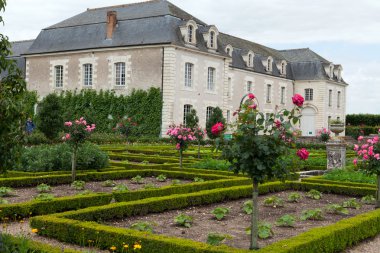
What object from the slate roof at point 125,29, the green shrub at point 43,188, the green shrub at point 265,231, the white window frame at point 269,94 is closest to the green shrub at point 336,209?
the green shrub at point 265,231

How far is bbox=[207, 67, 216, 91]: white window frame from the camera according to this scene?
2602 cm

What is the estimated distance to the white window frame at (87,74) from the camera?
84.9 feet

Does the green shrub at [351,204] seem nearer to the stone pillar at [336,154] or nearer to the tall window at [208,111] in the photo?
the stone pillar at [336,154]

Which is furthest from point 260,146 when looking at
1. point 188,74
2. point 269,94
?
point 269,94

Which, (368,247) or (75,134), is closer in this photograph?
(368,247)

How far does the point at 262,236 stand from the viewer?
586 centimetres

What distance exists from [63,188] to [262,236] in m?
4.80

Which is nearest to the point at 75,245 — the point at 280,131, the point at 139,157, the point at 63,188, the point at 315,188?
the point at 280,131

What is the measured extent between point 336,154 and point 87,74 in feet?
52.0

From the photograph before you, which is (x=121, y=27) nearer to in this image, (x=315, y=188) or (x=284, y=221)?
(x=315, y=188)

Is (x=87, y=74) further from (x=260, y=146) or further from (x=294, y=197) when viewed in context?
(x=260, y=146)

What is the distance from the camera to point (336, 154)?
13.7 meters

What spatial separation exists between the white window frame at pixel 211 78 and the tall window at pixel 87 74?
20.1 feet

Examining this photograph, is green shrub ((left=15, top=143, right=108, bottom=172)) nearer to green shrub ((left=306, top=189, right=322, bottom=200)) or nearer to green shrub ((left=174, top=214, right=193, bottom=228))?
green shrub ((left=306, top=189, right=322, bottom=200))
